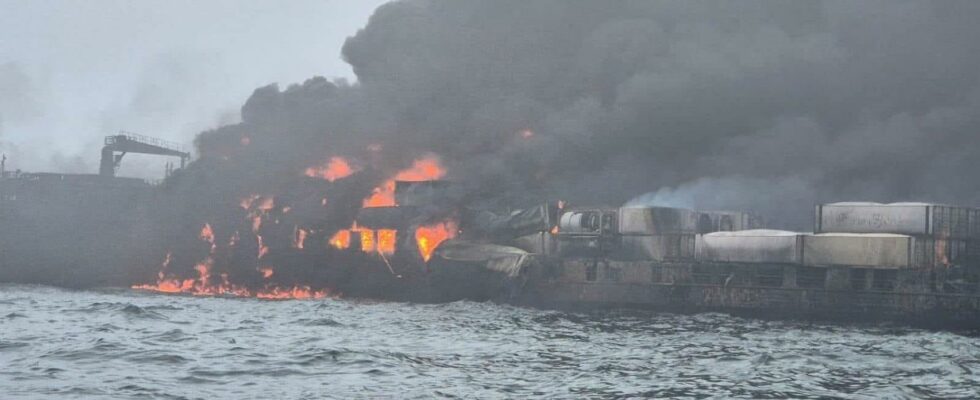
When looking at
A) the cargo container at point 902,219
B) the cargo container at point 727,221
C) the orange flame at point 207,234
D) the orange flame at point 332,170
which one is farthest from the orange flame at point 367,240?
the cargo container at point 902,219

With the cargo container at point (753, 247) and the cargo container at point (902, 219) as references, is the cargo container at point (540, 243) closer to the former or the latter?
the cargo container at point (753, 247)

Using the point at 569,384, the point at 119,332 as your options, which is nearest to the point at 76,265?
the point at 119,332

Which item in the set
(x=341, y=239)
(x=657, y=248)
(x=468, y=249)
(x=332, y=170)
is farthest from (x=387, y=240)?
(x=657, y=248)

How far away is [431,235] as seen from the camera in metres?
98.9

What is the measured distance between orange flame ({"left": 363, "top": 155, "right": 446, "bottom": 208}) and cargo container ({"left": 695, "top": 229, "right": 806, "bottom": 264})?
39.1m

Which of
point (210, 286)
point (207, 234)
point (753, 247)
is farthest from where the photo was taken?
point (207, 234)

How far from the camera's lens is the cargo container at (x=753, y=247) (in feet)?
257

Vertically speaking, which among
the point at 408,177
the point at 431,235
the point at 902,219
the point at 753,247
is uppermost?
the point at 408,177

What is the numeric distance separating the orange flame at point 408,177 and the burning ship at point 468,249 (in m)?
0.17

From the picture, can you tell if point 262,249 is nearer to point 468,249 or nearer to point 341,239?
point 341,239

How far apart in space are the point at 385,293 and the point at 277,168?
91.5 feet

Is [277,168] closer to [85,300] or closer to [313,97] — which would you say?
[313,97]

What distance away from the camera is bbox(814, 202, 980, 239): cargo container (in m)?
75.4

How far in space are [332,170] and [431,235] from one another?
23240mm
